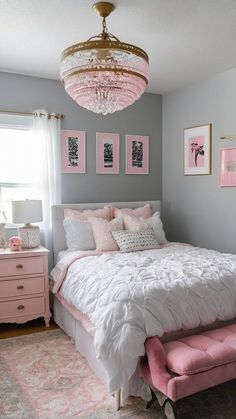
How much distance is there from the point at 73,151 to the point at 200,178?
1537 millimetres

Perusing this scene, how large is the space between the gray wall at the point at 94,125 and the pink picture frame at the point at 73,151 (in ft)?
0.22

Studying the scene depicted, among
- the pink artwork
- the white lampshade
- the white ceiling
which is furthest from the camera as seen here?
the pink artwork

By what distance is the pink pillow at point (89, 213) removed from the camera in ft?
12.6

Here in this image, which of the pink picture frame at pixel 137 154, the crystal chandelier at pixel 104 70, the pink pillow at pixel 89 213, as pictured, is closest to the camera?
the crystal chandelier at pixel 104 70

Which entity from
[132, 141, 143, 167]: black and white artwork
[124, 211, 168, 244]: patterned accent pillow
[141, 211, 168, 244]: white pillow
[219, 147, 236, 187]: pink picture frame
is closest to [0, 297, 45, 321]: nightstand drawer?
[124, 211, 168, 244]: patterned accent pillow

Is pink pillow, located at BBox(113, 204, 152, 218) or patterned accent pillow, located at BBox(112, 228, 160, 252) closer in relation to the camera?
patterned accent pillow, located at BBox(112, 228, 160, 252)

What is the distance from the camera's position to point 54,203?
3.97 metres

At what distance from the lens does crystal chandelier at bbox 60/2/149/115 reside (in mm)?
2250

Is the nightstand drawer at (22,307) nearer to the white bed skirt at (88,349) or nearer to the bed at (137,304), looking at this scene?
the white bed skirt at (88,349)

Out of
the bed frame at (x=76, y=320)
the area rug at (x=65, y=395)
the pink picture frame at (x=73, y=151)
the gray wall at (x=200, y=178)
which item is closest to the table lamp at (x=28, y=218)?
the bed frame at (x=76, y=320)

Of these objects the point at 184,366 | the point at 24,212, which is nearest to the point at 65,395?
the point at 184,366

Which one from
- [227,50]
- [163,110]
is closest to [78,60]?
[227,50]

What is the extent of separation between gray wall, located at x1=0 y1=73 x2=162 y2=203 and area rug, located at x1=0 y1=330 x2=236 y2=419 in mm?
1872

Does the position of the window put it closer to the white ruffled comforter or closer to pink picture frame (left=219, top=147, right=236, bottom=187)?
the white ruffled comforter
